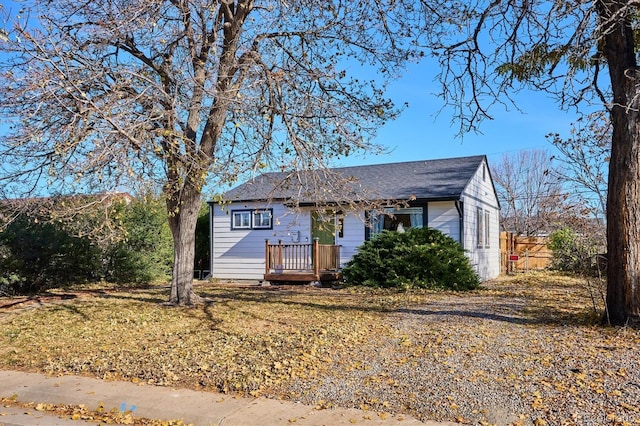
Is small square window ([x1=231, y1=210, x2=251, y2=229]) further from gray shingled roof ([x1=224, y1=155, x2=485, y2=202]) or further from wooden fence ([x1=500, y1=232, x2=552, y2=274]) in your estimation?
wooden fence ([x1=500, y1=232, x2=552, y2=274])

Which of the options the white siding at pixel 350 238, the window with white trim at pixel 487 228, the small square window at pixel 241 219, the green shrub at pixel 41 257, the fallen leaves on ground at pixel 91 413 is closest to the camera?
the fallen leaves on ground at pixel 91 413

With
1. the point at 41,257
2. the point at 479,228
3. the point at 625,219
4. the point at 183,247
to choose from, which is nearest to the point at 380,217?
the point at 479,228

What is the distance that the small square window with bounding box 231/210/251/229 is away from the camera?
16938 millimetres

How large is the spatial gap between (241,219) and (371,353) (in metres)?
11.5

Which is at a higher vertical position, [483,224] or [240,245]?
[483,224]

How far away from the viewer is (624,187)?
6879mm

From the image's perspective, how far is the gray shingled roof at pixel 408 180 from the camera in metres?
14.2

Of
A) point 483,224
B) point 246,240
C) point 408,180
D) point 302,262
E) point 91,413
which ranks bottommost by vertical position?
point 91,413

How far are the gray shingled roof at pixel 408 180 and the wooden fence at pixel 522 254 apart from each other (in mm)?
5555

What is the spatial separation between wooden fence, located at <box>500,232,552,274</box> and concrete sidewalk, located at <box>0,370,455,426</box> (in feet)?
57.2

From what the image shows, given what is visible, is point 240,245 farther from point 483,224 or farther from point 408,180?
point 483,224

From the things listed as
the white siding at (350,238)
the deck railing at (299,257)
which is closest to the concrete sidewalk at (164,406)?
the deck railing at (299,257)

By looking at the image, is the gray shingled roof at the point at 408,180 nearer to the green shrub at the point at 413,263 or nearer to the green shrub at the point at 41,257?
the green shrub at the point at 413,263

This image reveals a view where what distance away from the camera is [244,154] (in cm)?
923
